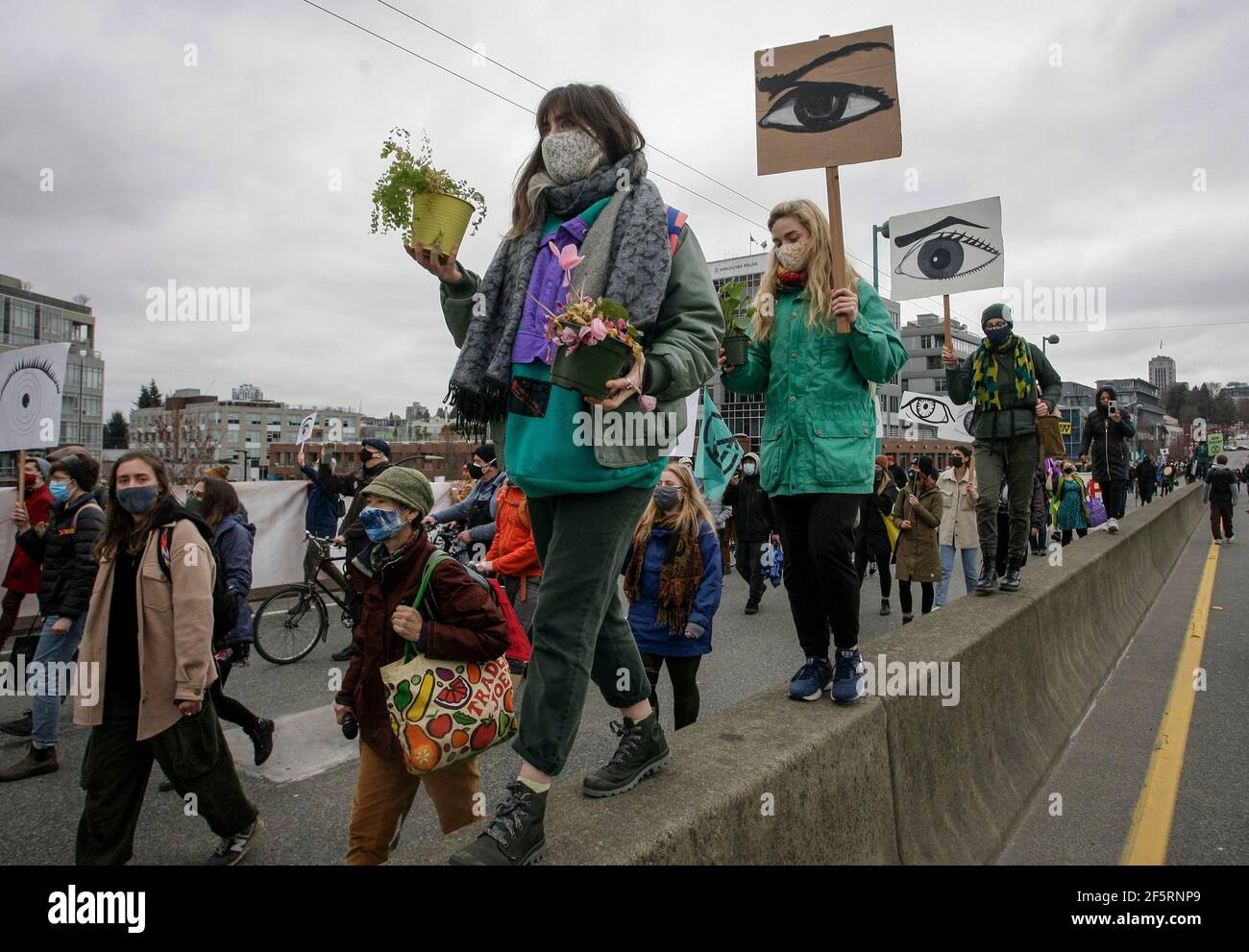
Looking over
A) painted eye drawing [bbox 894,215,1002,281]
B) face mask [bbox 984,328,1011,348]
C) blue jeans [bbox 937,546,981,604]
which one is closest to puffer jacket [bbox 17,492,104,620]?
painted eye drawing [bbox 894,215,1002,281]

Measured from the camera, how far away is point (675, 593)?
476 centimetres

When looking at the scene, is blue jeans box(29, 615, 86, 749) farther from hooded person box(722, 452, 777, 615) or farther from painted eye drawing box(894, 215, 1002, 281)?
hooded person box(722, 452, 777, 615)

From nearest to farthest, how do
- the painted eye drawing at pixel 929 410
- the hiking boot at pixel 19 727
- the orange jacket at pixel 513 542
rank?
1. the hiking boot at pixel 19 727
2. the orange jacket at pixel 513 542
3. the painted eye drawing at pixel 929 410

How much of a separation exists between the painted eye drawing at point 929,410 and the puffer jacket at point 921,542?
487 cm

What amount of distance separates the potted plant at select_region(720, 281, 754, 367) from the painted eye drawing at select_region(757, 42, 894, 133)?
78cm

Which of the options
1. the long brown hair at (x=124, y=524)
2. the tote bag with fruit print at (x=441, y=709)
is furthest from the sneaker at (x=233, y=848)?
the tote bag with fruit print at (x=441, y=709)

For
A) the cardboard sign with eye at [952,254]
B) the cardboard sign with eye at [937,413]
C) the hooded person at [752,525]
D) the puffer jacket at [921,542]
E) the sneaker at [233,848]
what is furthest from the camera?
the cardboard sign with eye at [937,413]

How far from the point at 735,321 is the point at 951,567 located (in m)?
7.51

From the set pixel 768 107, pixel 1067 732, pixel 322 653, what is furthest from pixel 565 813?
pixel 322 653

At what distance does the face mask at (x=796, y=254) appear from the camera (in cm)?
337

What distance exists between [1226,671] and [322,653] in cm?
830

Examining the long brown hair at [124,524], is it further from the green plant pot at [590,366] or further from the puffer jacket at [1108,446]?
the puffer jacket at [1108,446]

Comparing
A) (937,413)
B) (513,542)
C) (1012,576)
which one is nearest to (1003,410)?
(1012,576)
